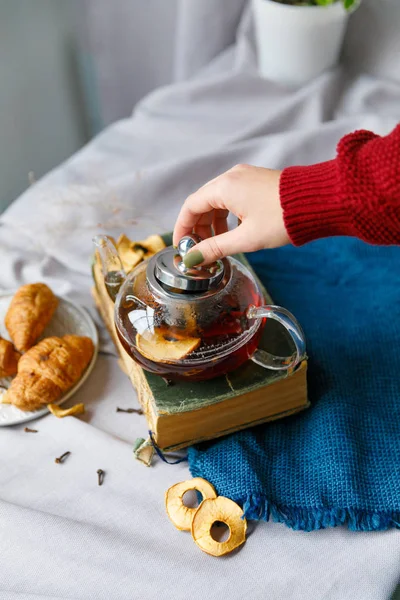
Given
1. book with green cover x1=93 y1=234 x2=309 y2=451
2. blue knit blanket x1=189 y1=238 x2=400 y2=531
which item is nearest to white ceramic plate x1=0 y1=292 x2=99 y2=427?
book with green cover x1=93 y1=234 x2=309 y2=451

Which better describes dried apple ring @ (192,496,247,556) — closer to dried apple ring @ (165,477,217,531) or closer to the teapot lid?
dried apple ring @ (165,477,217,531)

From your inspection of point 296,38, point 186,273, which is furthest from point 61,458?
point 296,38

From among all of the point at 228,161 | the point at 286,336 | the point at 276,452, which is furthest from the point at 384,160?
the point at 228,161

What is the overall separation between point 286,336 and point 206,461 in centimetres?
18

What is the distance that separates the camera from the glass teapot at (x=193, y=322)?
71 cm

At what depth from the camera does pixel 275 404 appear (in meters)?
0.77

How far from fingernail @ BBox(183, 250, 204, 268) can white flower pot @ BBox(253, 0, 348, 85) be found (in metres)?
0.60

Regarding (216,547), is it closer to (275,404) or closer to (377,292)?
(275,404)

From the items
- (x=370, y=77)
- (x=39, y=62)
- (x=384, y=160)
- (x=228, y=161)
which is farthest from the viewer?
(x=39, y=62)

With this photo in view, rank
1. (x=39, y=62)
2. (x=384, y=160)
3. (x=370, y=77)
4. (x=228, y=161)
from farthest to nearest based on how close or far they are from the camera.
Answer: (x=39, y=62)
(x=370, y=77)
(x=228, y=161)
(x=384, y=160)

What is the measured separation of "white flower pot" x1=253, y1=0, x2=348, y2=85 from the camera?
1083 millimetres

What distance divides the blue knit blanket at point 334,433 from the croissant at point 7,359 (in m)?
0.27

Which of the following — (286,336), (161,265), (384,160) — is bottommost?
(286,336)

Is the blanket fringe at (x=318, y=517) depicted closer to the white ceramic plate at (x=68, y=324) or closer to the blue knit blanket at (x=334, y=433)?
the blue knit blanket at (x=334, y=433)
